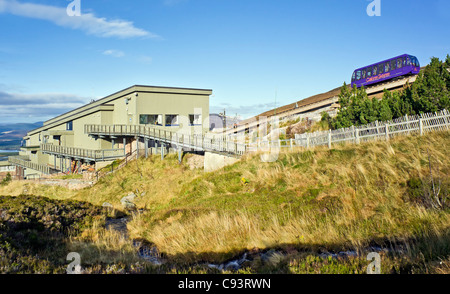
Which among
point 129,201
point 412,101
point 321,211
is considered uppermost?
point 412,101

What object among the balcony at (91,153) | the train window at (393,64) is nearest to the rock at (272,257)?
the balcony at (91,153)

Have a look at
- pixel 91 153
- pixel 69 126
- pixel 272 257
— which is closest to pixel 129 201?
pixel 91 153

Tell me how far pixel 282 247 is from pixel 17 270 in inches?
219

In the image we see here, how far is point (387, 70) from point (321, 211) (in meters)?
32.6

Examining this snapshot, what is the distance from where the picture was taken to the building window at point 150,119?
108 ft

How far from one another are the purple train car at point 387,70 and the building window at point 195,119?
19.2 m

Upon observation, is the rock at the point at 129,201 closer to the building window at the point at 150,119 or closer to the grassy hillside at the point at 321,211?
the grassy hillside at the point at 321,211

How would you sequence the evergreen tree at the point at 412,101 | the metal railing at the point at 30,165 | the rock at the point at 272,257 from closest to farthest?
the rock at the point at 272,257
the evergreen tree at the point at 412,101
the metal railing at the point at 30,165

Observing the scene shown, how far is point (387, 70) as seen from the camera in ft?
115

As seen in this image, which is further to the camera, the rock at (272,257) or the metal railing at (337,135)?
the metal railing at (337,135)

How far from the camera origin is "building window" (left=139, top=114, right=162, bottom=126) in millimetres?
32912

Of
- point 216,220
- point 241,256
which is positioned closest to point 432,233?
point 241,256

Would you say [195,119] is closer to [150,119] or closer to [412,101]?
[150,119]

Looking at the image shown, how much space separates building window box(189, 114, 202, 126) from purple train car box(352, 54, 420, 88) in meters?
19.2
